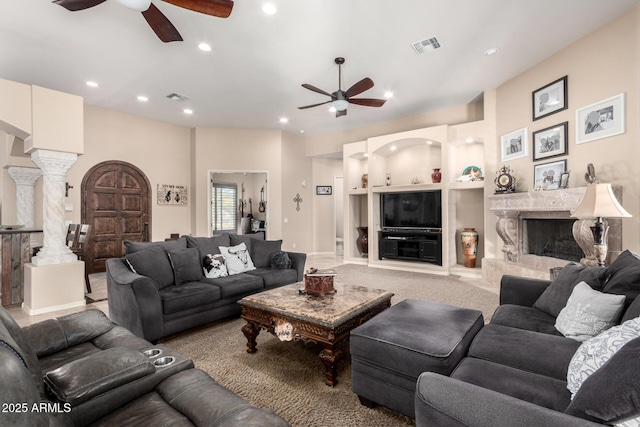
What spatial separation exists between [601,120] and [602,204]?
154cm

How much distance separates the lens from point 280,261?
404 centimetres

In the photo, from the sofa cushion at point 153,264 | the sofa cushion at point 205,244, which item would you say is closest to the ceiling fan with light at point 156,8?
the sofa cushion at point 153,264

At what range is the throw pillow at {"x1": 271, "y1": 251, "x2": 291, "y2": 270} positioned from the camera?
403 cm

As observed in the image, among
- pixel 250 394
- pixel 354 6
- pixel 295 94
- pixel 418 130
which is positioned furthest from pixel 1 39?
pixel 418 130

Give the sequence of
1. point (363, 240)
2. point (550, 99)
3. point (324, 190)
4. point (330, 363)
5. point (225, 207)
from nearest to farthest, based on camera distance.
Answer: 1. point (330, 363)
2. point (550, 99)
3. point (363, 240)
4. point (324, 190)
5. point (225, 207)

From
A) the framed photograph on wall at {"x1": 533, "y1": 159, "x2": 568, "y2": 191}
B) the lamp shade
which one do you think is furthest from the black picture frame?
the lamp shade

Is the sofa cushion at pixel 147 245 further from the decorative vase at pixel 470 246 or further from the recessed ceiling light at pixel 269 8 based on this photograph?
the decorative vase at pixel 470 246

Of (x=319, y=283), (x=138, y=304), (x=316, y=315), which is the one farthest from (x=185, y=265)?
(x=316, y=315)

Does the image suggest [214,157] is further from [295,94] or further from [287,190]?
[295,94]

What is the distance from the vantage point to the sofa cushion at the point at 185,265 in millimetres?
3287

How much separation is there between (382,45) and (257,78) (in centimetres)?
204

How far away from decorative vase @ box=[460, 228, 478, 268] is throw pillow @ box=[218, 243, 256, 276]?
4242 mm

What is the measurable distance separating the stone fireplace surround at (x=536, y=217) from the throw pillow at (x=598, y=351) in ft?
9.63

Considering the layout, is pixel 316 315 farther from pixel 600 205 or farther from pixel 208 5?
pixel 600 205
